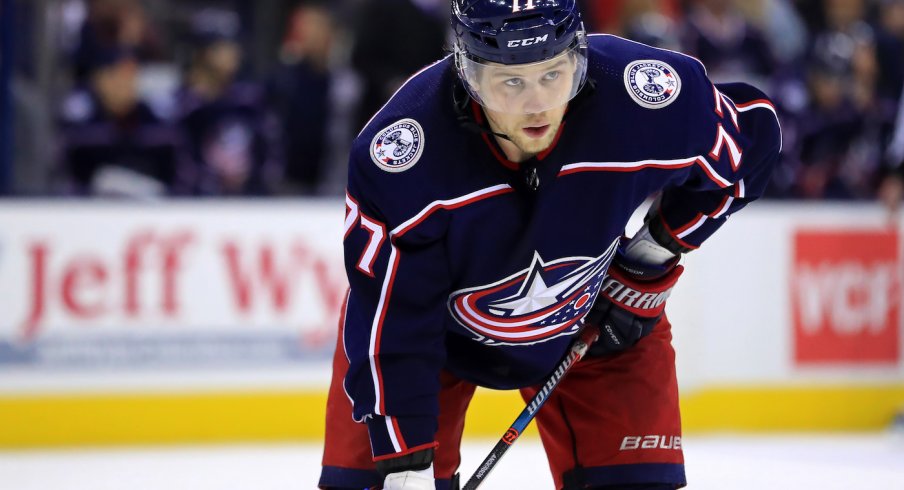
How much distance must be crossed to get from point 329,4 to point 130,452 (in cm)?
256

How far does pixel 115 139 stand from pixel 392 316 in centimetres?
332

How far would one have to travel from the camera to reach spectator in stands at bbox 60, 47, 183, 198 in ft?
16.8

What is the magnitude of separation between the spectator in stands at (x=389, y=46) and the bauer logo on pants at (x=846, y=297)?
1.85 m

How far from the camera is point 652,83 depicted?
2.20 m

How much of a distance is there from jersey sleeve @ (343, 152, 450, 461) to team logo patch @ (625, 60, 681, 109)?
17.1 inches

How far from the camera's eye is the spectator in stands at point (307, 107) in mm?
5559

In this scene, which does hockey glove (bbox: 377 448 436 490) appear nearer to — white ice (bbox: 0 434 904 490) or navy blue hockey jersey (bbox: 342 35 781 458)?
navy blue hockey jersey (bbox: 342 35 781 458)

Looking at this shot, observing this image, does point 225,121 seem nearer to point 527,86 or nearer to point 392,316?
point 392,316

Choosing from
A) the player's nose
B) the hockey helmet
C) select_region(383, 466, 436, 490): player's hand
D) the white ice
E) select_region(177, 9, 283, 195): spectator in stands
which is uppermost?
the hockey helmet

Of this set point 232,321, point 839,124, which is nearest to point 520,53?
point 232,321

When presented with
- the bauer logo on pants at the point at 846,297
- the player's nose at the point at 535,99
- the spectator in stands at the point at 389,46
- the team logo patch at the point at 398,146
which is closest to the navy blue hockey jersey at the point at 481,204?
the team logo patch at the point at 398,146

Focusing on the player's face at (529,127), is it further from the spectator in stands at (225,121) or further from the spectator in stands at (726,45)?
the spectator in stands at (726,45)

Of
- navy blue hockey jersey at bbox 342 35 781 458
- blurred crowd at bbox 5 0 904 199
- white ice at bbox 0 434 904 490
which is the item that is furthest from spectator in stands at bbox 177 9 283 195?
navy blue hockey jersey at bbox 342 35 781 458

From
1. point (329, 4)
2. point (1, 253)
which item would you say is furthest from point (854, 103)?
point (1, 253)
